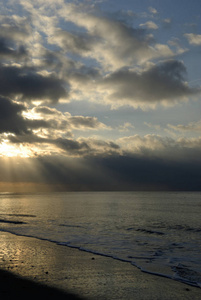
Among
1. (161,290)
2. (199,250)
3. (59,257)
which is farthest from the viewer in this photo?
(199,250)

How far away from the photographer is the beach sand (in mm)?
10586

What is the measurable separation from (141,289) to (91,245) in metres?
11.8

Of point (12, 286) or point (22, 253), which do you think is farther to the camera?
point (22, 253)

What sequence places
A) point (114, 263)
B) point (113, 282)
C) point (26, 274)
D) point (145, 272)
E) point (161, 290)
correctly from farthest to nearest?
point (114, 263) → point (145, 272) → point (26, 274) → point (113, 282) → point (161, 290)

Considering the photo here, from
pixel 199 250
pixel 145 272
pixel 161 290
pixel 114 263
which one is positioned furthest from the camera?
pixel 199 250

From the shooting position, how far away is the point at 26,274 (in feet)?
42.8

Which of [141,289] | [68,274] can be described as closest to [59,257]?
[68,274]

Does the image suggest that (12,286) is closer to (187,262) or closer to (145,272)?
(145,272)

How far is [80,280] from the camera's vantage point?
1231 cm

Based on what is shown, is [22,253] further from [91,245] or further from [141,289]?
[141,289]

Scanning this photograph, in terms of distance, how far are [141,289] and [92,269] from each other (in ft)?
12.6

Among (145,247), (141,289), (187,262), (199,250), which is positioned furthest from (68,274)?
(199,250)

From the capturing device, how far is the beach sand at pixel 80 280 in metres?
10.6

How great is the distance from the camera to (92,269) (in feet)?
47.3
